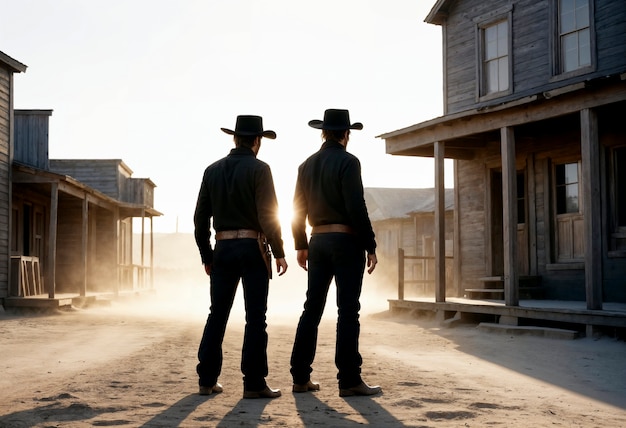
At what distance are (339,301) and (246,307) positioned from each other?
0.68 m

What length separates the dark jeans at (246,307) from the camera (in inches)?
225

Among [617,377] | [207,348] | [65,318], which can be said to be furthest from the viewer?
[65,318]

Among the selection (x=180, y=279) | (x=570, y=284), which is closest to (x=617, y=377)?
(x=570, y=284)

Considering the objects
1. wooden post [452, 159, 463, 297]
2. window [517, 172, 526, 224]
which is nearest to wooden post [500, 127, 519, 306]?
window [517, 172, 526, 224]

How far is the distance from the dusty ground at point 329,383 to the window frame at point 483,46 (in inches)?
218

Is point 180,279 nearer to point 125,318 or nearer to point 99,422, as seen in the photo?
point 125,318

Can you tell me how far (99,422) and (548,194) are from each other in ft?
37.5

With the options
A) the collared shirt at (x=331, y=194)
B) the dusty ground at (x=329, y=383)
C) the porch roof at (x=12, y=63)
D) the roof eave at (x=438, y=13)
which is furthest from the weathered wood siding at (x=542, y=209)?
the porch roof at (x=12, y=63)

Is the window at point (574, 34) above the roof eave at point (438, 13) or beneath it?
beneath

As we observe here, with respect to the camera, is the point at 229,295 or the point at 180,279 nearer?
the point at 229,295

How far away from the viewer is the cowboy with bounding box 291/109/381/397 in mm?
5887

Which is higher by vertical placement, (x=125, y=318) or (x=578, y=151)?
(x=578, y=151)

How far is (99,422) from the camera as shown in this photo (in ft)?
15.7

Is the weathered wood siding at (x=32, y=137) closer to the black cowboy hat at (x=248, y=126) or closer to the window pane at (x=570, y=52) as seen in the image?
the window pane at (x=570, y=52)
